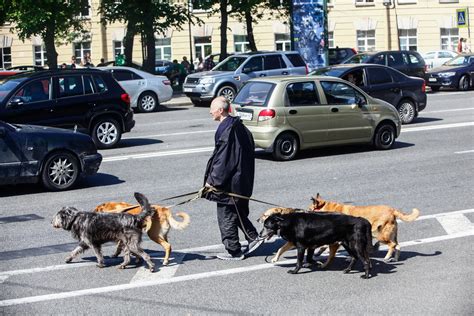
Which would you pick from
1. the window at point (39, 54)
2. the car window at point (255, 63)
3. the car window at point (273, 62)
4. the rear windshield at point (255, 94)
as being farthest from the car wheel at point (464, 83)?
the window at point (39, 54)

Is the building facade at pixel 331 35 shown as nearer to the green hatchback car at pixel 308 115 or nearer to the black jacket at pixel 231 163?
the green hatchback car at pixel 308 115

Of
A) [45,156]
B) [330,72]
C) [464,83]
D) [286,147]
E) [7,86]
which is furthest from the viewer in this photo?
[464,83]

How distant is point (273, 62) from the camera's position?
30391mm

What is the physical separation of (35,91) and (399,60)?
59.4 feet

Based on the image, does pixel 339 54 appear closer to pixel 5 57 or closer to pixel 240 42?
pixel 240 42

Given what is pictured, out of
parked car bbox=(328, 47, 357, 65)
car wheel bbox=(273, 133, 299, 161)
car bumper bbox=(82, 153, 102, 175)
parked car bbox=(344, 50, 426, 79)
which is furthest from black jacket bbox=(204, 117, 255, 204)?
parked car bbox=(328, 47, 357, 65)

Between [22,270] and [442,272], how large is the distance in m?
4.32

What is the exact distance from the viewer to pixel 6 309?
767 cm

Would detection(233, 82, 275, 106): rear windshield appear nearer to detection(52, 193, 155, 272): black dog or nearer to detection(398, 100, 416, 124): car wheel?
detection(398, 100, 416, 124): car wheel

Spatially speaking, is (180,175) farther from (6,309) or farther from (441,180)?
(6,309)

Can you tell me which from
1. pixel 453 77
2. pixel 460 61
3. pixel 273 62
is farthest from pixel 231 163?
pixel 460 61

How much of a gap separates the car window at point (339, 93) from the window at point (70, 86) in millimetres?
5126

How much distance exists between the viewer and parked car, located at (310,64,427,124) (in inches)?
869

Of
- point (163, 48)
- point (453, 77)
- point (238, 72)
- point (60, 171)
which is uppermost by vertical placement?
point (163, 48)
